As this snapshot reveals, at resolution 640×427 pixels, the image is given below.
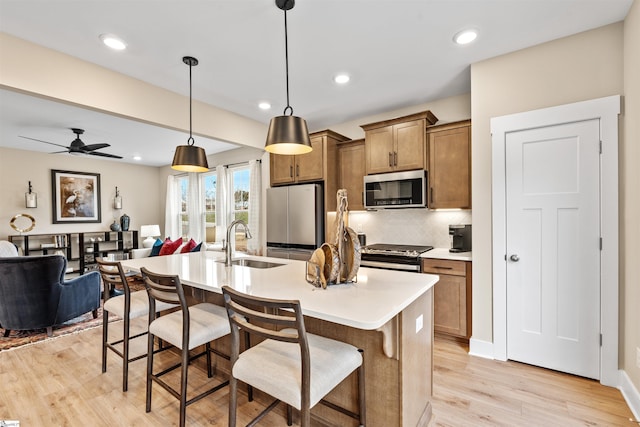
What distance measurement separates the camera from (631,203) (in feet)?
6.78

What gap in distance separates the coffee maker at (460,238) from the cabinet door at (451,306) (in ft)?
1.46

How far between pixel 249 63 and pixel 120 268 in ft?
6.75

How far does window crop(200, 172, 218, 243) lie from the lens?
21.6 ft

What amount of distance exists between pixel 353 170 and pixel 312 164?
1.86 ft

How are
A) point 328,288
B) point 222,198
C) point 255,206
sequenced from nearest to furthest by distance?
point 328,288, point 255,206, point 222,198

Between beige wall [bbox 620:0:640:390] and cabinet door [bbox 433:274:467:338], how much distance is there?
3.62ft

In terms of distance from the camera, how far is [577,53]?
7.73 ft

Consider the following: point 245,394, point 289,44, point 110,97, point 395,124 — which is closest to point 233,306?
point 245,394

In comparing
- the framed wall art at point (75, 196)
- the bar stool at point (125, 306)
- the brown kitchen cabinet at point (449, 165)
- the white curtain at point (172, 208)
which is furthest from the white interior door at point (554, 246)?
the framed wall art at point (75, 196)

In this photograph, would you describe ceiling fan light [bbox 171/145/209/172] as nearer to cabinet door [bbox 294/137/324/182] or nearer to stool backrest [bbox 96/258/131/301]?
stool backrest [bbox 96/258/131/301]

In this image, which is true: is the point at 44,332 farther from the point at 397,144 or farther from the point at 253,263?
the point at 397,144

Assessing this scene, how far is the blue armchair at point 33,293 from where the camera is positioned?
10.1 ft

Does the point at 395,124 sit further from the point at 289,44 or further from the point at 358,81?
the point at 289,44

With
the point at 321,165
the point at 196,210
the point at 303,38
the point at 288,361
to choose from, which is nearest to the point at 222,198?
the point at 196,210
